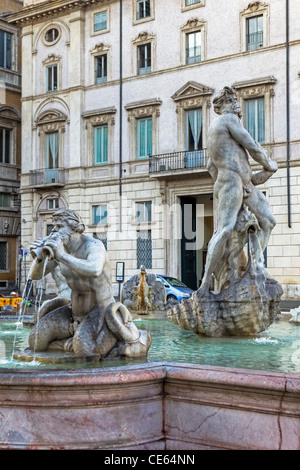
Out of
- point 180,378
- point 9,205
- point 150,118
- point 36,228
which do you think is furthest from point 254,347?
point 9,205

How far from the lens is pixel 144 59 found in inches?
1072

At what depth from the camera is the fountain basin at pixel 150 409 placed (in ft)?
12.2

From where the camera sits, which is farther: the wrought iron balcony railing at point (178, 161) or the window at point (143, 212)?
the window at point (143, 212)

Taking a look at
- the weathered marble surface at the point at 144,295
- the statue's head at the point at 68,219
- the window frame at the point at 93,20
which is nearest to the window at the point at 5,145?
the window frame at the point at 93,20

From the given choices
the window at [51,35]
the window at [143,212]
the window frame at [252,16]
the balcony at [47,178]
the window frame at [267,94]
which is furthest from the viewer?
the window at [51,35]

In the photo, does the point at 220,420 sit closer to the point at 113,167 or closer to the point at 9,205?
the point at 113,167

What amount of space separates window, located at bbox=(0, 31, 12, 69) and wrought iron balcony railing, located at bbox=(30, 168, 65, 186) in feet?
21.5

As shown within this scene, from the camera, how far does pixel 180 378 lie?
4000 millimetres

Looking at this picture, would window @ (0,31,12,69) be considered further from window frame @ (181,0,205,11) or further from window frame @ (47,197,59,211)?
window frame @ (181,0,205,11)

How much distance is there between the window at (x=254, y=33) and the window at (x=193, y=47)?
223 centimetres

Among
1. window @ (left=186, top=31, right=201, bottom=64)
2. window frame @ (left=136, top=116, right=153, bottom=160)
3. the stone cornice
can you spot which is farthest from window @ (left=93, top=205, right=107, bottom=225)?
the stone cornice

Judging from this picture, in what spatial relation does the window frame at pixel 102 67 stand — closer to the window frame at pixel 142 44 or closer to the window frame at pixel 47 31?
the window frame at pixel 142 44

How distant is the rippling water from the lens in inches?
194
